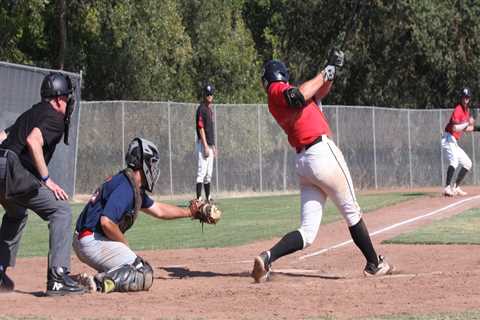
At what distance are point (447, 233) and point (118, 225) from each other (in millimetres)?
6063

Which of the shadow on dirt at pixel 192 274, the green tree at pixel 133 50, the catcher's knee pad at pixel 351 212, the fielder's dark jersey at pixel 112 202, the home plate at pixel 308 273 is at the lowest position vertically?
the shadow on dirt at pixel 192 274

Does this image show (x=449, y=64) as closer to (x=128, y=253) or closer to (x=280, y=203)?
(x=280, y=203)

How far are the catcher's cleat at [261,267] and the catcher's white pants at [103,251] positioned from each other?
43.8 inches

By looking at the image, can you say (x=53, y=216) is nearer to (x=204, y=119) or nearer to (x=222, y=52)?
(x=204, y=119)

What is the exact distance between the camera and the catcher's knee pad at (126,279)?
8820 millimetres

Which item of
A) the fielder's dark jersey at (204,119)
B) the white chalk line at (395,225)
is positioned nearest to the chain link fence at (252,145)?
the fielder's dark jersey at (204,119)

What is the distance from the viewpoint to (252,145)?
30.2 m

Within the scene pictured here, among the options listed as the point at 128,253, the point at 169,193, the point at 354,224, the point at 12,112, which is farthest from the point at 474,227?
the point at 169,193

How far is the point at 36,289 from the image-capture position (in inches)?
377

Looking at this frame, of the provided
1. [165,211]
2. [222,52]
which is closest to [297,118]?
[165,211]

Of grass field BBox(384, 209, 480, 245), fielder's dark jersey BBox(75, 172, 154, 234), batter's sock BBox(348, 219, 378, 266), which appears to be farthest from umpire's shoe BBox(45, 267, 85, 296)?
grass field BBox(384, 209, 480, 245)

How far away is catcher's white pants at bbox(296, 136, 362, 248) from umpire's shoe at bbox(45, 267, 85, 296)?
2.23m

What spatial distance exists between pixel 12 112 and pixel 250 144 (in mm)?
10623

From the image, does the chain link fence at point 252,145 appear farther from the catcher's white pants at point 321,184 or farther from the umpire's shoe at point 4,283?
the catcher's white pants at point 321,184
